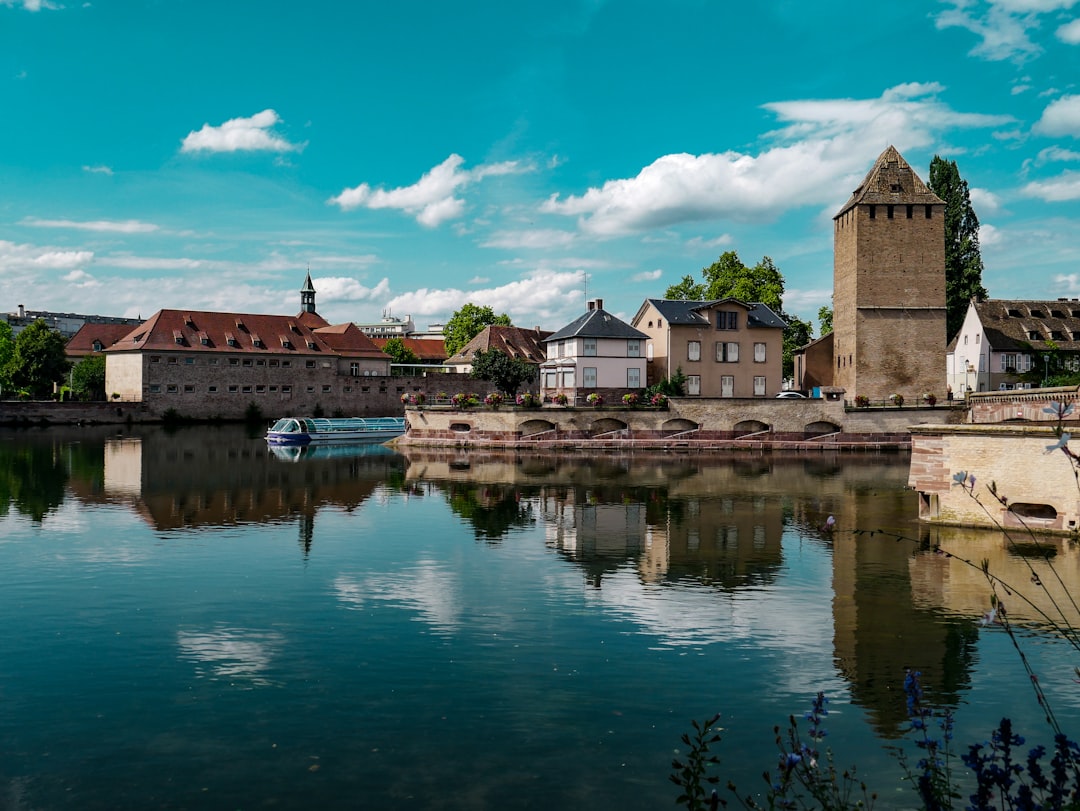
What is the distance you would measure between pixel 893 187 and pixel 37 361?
71615 mm

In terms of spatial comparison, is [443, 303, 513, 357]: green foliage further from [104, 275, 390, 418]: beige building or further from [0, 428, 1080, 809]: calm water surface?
[0, 428, 1080, 809]: calm water surface

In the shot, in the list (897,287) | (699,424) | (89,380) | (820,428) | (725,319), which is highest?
(897,287)

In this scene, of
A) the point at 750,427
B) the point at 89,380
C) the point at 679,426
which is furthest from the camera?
the point at 89,380

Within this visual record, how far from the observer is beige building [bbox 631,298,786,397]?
63.6 m

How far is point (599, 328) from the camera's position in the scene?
205 ft

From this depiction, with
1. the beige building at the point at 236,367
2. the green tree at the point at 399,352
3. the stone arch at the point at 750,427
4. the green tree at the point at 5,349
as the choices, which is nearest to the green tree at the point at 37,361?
the green tree at the point at 5,349

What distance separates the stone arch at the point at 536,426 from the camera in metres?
56.6

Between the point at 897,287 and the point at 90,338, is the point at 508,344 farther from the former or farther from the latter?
the point at 90,338

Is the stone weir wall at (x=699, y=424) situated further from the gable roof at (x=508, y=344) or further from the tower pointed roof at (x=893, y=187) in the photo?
the gable roof at (x=508, y=344)

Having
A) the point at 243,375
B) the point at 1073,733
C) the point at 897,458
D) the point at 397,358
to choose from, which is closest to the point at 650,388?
the point at 897,458

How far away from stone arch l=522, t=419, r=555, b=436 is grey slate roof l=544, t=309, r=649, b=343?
319 inches

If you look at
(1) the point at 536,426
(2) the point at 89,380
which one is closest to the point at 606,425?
(1) the point at 536,426

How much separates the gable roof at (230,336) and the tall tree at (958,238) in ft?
180

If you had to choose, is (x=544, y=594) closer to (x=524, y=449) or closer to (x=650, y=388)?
(x=524, y=449)
